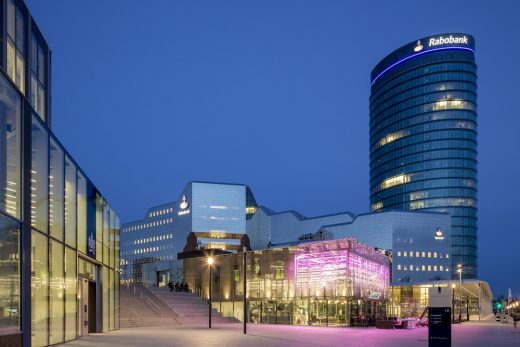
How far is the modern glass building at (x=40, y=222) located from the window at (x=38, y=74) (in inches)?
2.0

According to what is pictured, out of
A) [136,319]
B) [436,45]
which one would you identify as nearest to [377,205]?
[436,45]

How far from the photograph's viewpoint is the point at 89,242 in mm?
33719

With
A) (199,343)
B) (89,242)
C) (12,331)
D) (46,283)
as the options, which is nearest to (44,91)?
(89,242)

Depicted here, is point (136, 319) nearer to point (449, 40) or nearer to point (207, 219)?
point (207, 219)

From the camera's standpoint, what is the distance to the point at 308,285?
5634cm

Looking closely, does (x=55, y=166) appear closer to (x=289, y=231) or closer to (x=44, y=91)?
(x=44, y=91)

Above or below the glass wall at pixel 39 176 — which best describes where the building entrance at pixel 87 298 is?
below

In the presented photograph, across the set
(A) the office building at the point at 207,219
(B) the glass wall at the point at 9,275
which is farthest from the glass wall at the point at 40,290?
(A) the office building at the point at 207,219

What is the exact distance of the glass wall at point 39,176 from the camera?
21861mm

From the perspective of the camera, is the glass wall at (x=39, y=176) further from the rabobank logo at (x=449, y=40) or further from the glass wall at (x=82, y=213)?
the rabobank logo at (x=449, y=40)

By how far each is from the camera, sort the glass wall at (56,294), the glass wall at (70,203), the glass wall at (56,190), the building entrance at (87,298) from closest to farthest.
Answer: the glass wall at (56,294) < the glass wall at (56,190) < the glass wall at (70,203) < the building entrance at (87,298)

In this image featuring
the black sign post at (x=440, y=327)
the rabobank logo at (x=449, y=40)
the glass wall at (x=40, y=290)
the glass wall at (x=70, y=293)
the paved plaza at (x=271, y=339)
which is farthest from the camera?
the rabobank logo at (x=449, y=40)

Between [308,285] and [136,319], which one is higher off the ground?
[308,285]

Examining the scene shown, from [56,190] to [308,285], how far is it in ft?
112
